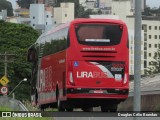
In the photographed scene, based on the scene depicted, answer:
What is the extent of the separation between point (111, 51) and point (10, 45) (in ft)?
217

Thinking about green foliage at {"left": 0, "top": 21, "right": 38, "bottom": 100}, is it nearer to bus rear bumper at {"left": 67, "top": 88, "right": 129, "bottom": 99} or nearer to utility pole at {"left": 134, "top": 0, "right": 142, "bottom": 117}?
bus rear bumper at {"left": 67, "top": 88, "right": 129, "bottom": 99}

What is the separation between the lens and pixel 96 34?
70.3 ft

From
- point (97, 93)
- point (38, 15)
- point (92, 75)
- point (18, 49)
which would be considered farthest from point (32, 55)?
point (38, 15)

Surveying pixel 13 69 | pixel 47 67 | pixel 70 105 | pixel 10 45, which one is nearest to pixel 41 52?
pixel 47 67

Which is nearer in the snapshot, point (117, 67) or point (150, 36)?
point (117, 67)

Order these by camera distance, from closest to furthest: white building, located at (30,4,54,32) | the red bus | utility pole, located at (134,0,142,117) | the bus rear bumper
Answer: utility pole, located at (134,0,142,117), the bus rear bumper, the red bus, white building, located at (30,4,54,32)

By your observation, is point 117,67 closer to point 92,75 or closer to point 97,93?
point 92,75

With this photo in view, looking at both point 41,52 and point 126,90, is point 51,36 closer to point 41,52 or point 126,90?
point 41,52

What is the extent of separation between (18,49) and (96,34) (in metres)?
63.6

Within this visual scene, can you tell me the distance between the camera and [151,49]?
153 m

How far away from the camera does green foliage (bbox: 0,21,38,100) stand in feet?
254

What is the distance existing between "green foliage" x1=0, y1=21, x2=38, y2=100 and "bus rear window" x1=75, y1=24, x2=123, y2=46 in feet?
173

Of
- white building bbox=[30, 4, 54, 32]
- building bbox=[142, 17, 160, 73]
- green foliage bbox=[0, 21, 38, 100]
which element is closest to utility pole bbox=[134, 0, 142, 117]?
green foliage bbox=[0, 21, 38, 100]

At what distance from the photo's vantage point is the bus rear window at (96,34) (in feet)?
70.3
